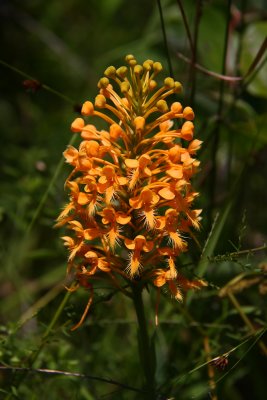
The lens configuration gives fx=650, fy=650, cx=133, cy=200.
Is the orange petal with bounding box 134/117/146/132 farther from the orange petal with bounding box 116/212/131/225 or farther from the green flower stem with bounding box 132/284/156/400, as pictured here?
the green flower stem with bounding box 132/284/156/400

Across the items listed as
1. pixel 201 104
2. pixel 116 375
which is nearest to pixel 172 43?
pixel 201 104

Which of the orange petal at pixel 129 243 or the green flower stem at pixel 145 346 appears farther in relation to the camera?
the green flower stem at pixel 145 346

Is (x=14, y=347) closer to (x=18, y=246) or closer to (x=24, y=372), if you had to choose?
(x=24, y=372)

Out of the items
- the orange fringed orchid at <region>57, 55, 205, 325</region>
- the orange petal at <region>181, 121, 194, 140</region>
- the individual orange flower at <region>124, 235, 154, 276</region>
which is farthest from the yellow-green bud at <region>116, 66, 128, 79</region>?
the individual orange flower at <region>124, 235, 154, 276</region>

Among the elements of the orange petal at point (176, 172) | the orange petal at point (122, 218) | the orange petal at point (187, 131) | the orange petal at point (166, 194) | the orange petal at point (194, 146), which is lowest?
the orange petal at point (122, 218)

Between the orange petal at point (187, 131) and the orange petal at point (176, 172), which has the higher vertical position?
the orange petal at point (187, 131)

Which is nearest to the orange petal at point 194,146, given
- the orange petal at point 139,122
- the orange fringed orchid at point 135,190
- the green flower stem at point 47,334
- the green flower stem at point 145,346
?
the orange fringed orchid at point 135,190

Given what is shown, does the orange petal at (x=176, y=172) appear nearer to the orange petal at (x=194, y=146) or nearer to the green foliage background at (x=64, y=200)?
the orange petal at (x=194, y=146)
